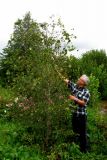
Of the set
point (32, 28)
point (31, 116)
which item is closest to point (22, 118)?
point (31, 116)

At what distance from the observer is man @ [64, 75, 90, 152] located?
1277 centimetres

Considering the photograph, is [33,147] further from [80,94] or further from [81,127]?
[80,94]

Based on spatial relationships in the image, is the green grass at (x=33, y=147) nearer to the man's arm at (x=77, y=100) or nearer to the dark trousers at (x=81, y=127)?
the dark trousers at (x=81, y=127)

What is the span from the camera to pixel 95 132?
1515cm

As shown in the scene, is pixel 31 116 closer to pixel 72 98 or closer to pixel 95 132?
pixel 72 98

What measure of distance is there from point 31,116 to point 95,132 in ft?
9.77

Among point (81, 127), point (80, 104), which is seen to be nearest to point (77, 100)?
point (80, 104)

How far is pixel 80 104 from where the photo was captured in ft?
41.9

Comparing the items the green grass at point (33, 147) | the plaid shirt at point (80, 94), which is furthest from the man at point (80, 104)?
the green grass at point (33, 147)

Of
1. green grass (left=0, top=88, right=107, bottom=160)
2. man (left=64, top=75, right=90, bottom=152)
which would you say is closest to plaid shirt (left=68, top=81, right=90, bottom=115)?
man (left=64, top=75, right=90, bottom=152)

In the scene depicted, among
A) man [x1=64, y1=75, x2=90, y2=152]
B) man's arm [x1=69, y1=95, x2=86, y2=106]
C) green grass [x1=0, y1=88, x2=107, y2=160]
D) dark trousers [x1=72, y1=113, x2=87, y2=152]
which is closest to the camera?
green grass [x1=0, y1=88, x2=107, y2=160]

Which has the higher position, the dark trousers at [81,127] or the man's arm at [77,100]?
the man's arm at [77,100]

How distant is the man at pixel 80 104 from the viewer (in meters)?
12.8

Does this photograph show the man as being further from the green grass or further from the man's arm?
the green grass
